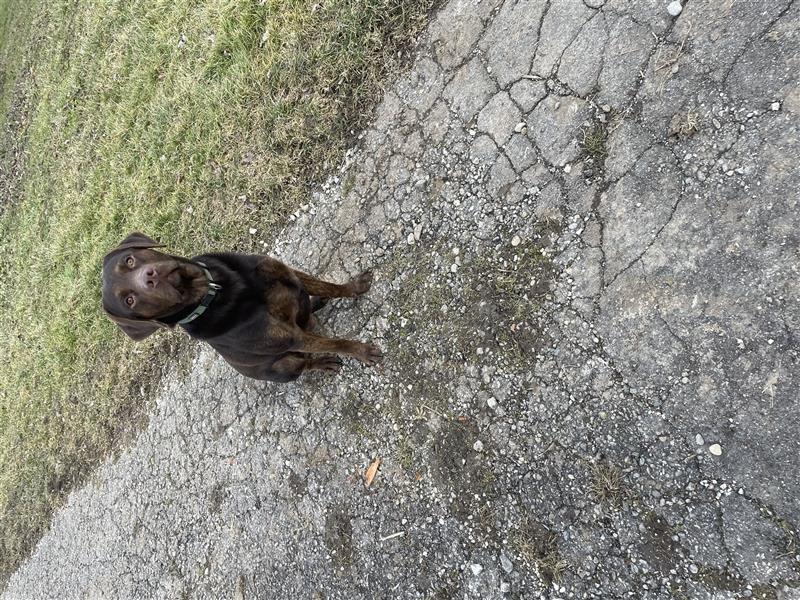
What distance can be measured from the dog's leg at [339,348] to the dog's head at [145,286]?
74cm

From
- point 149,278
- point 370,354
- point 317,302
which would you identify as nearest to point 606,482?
point 370,354

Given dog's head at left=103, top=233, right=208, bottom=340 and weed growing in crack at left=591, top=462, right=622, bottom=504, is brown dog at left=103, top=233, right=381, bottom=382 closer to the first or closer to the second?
dog's head at left=103, top=233, right=208, bottom=340

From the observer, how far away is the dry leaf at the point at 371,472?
146 inches

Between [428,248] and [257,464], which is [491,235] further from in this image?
[257,464]

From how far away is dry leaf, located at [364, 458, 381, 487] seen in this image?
3.70 metres

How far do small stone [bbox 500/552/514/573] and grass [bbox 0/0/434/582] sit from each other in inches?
123

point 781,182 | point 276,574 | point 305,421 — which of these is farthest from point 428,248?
point 276,574

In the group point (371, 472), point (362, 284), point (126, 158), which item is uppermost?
point (362, 284)

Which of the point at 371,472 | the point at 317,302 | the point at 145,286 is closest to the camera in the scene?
the point at 145,286

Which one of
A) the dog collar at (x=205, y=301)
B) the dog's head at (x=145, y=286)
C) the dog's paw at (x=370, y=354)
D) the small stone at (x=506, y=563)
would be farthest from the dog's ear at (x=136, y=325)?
the small stone at (x=506, y=563)

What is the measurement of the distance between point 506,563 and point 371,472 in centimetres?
107

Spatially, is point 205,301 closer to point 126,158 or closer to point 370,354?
point 370,354

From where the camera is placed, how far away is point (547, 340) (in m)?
3.18

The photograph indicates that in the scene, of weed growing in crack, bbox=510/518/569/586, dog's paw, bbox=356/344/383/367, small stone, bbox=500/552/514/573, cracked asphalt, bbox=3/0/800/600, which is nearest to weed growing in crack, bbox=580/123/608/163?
cracked asphalt, bbox=3/0/800/600
